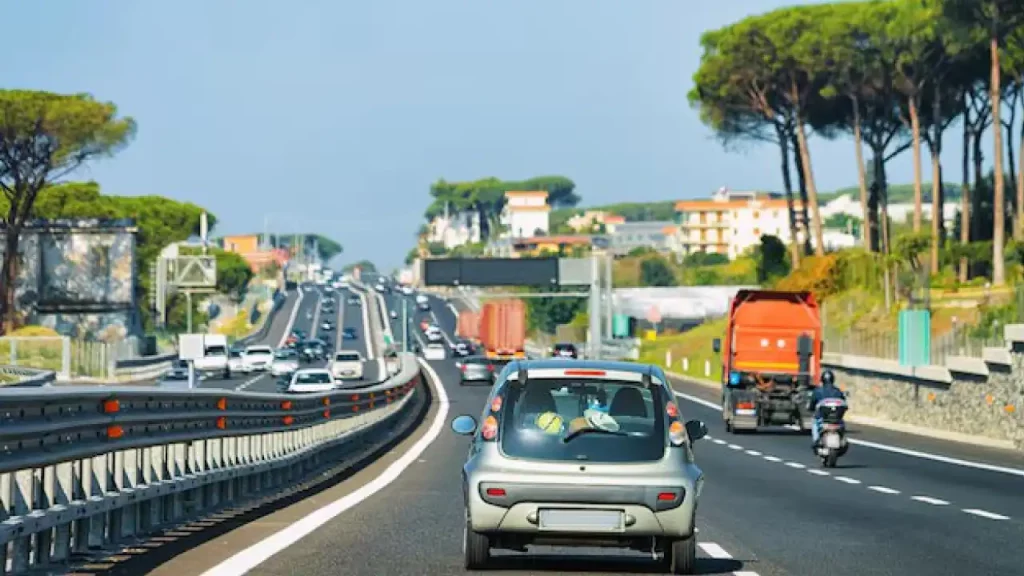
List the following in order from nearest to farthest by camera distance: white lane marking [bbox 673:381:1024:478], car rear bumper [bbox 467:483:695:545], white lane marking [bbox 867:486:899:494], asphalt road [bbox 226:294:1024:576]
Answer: car rear bumper [bbox 467:483:695:545]
asphalt road [bbox 226:294:1024:576]
white lane marking [bbox 867:486:899:494]
white lane marking [bbox 673:381:1024:478]

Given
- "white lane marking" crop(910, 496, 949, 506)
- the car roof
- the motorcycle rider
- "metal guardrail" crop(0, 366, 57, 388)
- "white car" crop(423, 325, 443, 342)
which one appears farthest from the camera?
"white car" crop(423, 325, 443, 342)

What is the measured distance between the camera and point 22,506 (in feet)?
37.8

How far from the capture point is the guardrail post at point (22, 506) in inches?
450

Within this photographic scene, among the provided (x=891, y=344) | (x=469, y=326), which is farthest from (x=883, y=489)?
(x=469, y=326)

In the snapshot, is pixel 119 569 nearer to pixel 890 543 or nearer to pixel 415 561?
pixel 415 561

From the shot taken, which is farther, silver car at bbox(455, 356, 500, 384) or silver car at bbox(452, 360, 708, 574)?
silver car at bbox(455, 356, 500, 384)

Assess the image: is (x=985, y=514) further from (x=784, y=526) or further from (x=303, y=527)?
(x=303, y=527)

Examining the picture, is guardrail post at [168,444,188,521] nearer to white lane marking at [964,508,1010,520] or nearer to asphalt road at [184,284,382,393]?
white lane marking at [964,508,1010,520]

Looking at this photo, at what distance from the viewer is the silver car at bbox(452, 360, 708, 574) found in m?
12.8

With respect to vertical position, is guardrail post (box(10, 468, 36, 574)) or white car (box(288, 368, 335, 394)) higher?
guardrail post (box(10, 468, 36, 574))

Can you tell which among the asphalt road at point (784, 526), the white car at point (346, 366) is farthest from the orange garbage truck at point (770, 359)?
the white car at point (346, 366)

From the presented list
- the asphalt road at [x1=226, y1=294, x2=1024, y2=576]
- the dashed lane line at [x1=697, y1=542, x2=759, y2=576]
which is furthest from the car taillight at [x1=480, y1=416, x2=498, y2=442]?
the dashed lane line at [x1=697, y1=542, x2=759, y2=576]

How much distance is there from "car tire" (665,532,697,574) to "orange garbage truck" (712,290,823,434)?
105 ft

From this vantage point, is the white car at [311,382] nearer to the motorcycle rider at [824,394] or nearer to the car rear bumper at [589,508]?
the motorcycle rider at [824,394]
